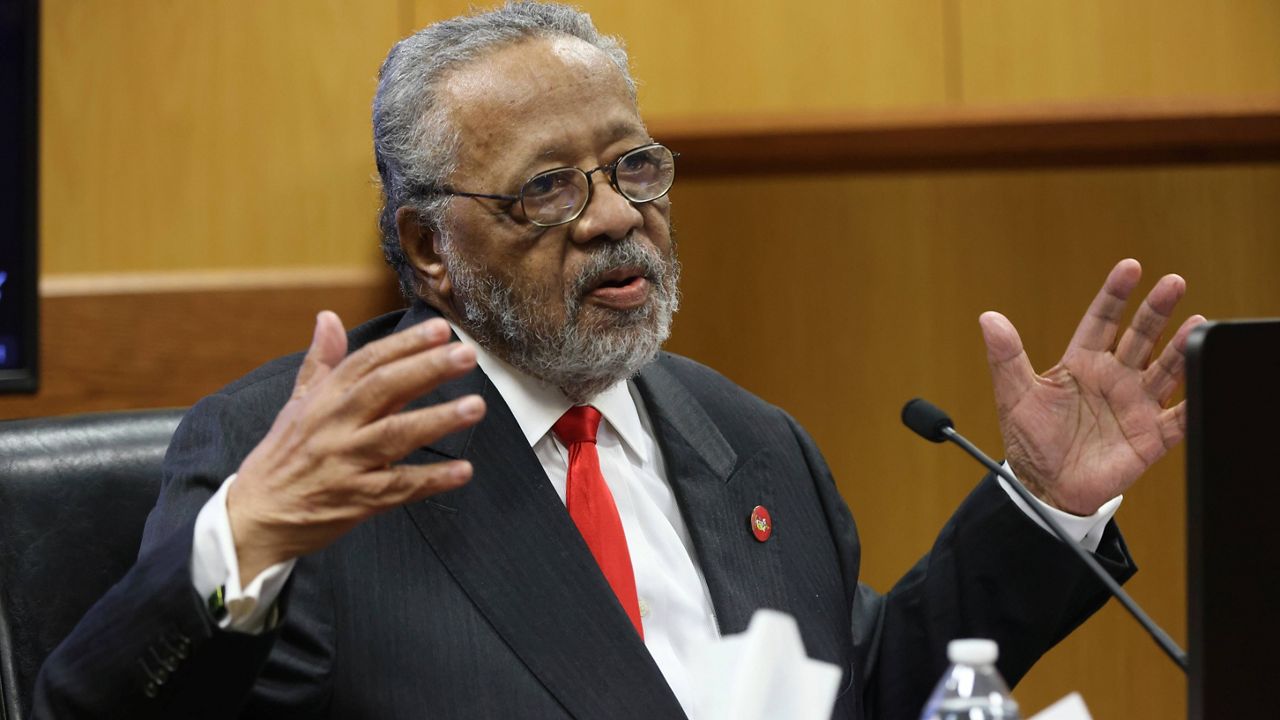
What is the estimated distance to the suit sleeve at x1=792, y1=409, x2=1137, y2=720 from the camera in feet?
4.52

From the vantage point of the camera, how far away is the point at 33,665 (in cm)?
132

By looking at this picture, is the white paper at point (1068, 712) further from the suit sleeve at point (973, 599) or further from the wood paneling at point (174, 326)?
the wood paneling at point (174, 326)

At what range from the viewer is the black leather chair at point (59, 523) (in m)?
1.33

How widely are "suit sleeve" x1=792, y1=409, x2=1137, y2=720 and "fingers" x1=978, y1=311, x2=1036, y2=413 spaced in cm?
10

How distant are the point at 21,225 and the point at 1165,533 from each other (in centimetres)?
223

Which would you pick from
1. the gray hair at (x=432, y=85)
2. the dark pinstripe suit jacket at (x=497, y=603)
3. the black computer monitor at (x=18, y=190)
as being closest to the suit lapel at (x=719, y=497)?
the dark pinstripe suit jacket at (x=497, y=603)

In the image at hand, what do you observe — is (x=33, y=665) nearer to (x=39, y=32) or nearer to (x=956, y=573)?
(x=956, y=573)

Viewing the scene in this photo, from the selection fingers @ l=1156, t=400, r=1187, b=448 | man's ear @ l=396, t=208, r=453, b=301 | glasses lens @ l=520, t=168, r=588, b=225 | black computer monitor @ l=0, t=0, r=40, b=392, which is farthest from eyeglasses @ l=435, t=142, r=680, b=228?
black computer monitor @ l=0, t=0, r=40, b=392

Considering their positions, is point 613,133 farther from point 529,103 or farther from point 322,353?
point 322,353

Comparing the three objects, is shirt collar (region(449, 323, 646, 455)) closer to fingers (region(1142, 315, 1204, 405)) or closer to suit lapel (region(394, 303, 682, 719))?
suit lapel (region(394, 303, 682, 719))


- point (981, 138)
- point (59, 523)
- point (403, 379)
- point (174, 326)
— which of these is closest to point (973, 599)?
point (403, 379)

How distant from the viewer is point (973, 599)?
4.72 feet

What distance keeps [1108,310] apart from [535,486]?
0.61 m

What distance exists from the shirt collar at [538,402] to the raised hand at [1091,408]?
0.43 metres
